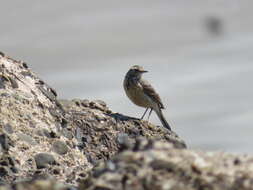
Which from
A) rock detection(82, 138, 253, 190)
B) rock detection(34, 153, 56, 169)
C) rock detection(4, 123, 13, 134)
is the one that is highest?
rock detection(4, 123, 13, 134)

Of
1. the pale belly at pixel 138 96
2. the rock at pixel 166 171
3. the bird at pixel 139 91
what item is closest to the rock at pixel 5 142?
the rock at pixel 166 171

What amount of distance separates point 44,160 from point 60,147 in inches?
9.2

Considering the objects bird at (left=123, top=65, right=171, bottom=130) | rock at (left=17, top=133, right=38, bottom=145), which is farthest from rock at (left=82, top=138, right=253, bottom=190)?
bird at (left=123, top=65, right=171, bottom=130)

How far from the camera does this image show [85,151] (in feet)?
27.7

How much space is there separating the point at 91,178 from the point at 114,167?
19 cm

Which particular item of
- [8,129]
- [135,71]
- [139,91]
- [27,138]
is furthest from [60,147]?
[135,71]

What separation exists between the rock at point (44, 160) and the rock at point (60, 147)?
107 millimetres

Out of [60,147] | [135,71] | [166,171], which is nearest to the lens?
[166,171]

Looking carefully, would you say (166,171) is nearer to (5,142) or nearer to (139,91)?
(5,142)

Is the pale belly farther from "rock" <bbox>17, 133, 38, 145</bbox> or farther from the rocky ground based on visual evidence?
"rock" <bbox>17, 133, 38, 145</bbox>

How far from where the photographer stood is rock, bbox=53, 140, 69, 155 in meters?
8.26

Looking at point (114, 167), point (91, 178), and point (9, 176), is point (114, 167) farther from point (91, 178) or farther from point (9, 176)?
point (9, 176)

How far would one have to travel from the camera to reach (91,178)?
6.32 m

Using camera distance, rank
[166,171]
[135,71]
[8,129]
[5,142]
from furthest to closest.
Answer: [135,71] < [8,129] < [5,142] < [166,171]
